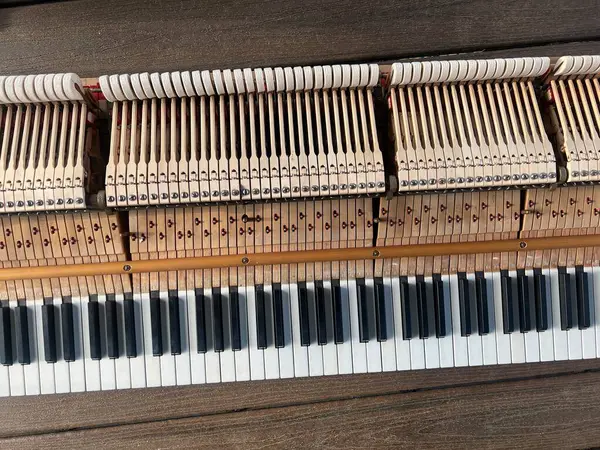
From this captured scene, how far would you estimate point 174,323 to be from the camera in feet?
5.33

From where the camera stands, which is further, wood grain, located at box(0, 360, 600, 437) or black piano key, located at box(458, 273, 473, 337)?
wood grain, located at box(0, 360, 600, 437)

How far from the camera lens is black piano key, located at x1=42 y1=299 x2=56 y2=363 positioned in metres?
1.60

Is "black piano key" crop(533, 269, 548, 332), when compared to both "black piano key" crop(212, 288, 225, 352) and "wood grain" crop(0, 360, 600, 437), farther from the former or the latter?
"black piano key" crop(212, 288, 225, 352)

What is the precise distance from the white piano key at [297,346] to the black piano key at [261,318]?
0.10m

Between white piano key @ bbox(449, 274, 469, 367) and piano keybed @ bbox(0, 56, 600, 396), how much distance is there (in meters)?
0.01

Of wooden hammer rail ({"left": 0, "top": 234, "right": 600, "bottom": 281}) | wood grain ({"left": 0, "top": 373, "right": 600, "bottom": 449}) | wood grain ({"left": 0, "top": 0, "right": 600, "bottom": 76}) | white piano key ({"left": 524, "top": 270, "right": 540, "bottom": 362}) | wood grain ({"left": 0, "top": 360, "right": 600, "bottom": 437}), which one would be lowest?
wood grain ({"left": 0, "top": 373, "right": 600, "bottom": 449})

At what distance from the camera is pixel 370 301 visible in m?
1.66

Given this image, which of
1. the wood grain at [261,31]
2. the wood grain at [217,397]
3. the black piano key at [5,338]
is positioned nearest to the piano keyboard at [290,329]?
the black piano key at [5,338]

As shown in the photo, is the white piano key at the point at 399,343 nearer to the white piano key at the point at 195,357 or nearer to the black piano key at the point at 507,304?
the black piano key at the point at 507,304

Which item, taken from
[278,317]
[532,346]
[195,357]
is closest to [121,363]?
[195,357]

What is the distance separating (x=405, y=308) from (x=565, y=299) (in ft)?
2.01

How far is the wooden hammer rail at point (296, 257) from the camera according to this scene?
1569 millimetres

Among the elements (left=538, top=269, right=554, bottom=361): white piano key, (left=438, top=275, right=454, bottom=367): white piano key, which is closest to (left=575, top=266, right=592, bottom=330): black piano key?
(left=538, top=269, right=554, bottom=361): white piano key

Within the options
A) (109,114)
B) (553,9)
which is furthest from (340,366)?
(553,9)
